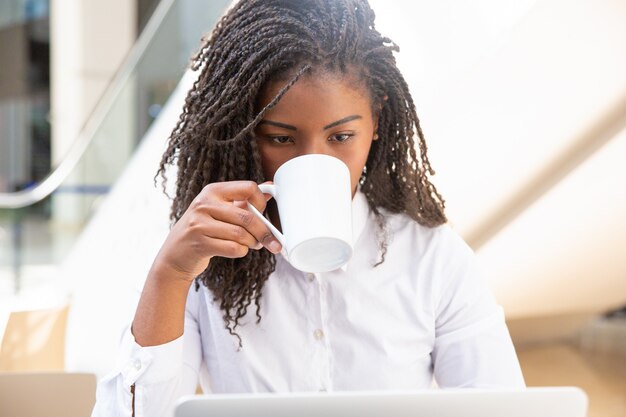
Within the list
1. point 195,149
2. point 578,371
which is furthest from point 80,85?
point 195,149

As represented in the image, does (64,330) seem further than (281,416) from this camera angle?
Yes

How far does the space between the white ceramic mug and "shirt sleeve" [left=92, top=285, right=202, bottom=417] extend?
0.95 feet

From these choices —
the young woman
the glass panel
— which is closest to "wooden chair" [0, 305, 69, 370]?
the young woman

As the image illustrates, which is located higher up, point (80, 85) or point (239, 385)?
point (80, 85)

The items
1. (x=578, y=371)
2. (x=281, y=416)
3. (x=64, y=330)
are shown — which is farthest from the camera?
(x=578, y=371)

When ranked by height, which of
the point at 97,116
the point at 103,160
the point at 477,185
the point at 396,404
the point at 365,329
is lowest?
the point at 396,404

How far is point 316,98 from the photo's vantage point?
3.36 ft

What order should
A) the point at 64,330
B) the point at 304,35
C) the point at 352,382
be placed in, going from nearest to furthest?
the point at 304,35
the point at 352,382
the point at 64,330

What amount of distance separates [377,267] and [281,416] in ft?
2.09

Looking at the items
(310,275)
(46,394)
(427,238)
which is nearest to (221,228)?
(310,275)

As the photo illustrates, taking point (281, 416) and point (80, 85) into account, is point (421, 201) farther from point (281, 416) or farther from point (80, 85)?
point (80, 85)

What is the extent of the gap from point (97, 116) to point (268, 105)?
359 centimetres

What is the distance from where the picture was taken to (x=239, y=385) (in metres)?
1.21

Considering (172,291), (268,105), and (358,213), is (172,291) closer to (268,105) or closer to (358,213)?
(268,105)
